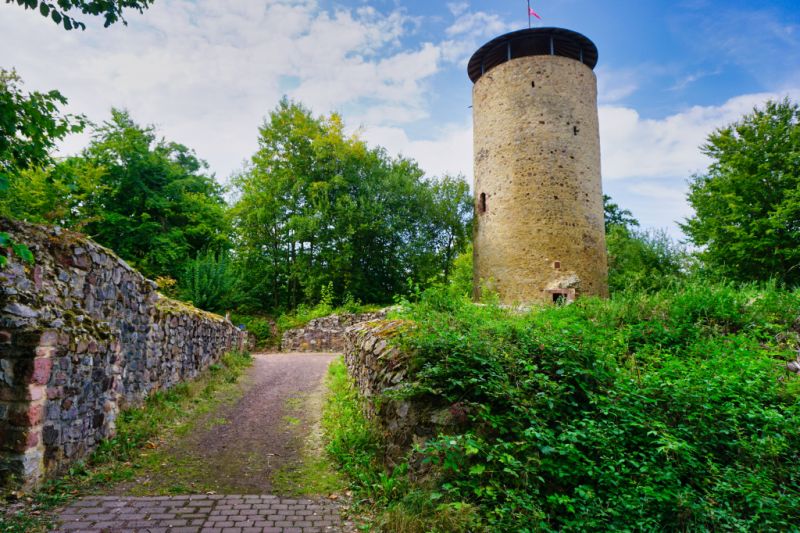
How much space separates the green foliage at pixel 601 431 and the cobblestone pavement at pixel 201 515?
745 mm

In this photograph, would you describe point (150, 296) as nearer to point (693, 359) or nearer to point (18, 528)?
point (18, 528)

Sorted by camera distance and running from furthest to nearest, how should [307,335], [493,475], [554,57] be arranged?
[307,335] → [554,57] → [493,475]

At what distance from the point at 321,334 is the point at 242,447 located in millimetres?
13442

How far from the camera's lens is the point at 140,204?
19984mm

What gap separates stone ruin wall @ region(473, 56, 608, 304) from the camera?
50.4ft

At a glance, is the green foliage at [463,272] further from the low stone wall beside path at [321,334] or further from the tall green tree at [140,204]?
the tall green tree at [140,204]

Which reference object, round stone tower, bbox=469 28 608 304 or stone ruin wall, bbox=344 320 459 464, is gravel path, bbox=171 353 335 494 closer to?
stone ruin wall, bbox=344 320 459 464

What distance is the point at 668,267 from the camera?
19.3 m

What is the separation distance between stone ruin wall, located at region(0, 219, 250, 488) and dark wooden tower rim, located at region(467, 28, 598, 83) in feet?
49.0

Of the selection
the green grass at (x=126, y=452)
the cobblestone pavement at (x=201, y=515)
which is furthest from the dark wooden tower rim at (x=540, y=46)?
the cobblestone pavement at (x=201, y=515)

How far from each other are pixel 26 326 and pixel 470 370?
423 cm

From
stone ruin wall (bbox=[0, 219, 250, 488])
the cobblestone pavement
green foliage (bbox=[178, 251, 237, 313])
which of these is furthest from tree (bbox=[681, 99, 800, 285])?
green foliage (bbox=[178, 251, 237, 313])

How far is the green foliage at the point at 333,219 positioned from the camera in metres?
21.6

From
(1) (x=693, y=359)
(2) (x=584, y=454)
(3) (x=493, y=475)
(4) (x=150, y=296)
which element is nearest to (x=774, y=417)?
(1) (x=693, y=359)
